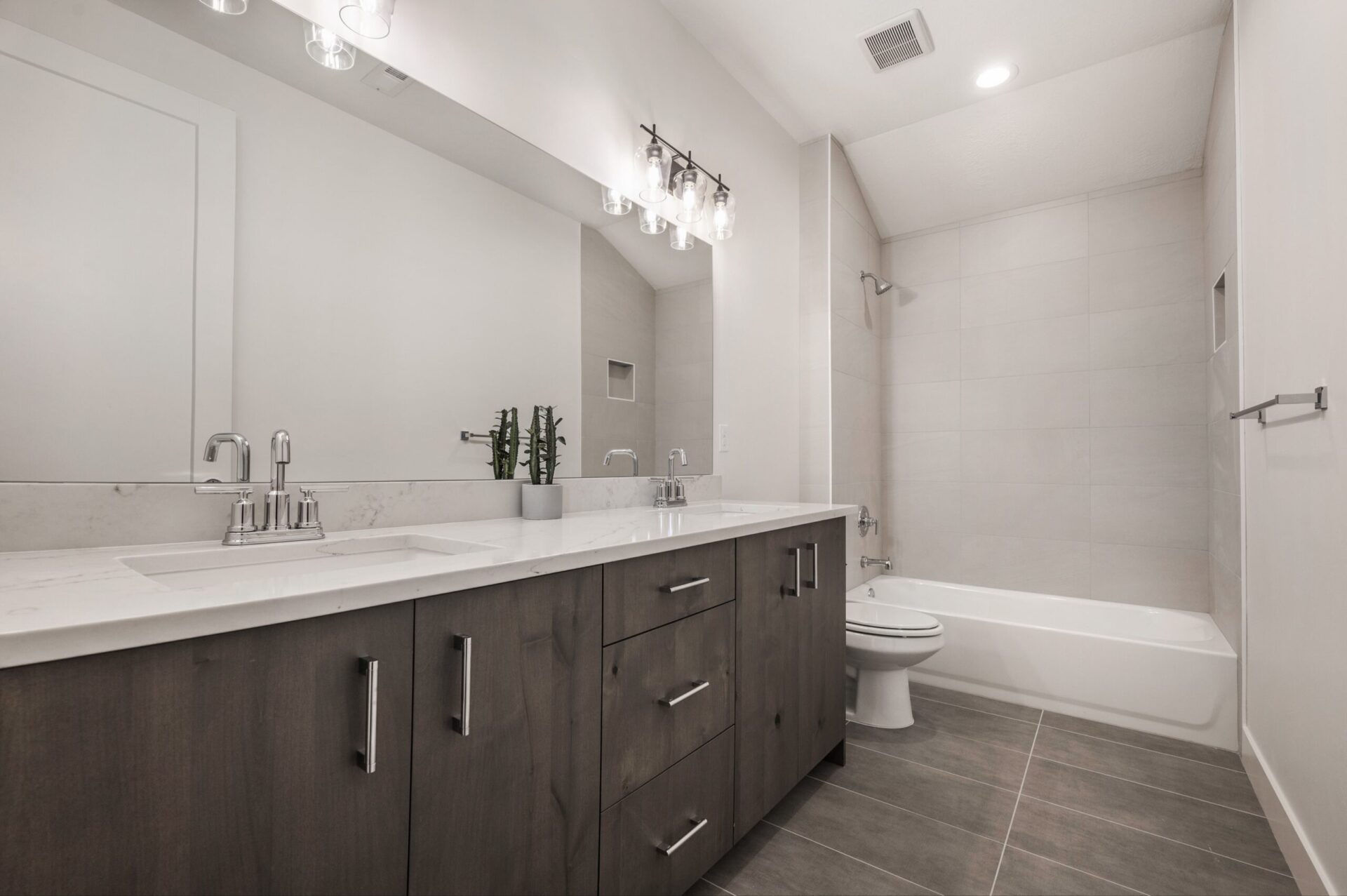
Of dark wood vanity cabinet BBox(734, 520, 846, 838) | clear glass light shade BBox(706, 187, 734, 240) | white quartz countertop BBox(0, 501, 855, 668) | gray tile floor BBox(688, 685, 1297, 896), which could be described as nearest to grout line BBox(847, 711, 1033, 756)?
gray tile floor BBox(688, 685, 1297, 896)

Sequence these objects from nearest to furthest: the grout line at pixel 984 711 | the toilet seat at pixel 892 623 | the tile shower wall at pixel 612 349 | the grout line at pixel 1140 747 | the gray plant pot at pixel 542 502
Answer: the gray plant pot at pixel 542 502, the tile shower wall at pixel 612 349, the grout line at pixel 1140 747, the toilet seat at pixel 892 623, the grout line at pixel 984 711

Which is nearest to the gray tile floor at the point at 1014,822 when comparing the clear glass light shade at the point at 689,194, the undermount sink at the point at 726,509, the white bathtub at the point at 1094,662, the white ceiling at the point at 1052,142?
the white bathtub at the point at 1094,662

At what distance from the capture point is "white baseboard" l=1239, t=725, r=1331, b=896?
128cm

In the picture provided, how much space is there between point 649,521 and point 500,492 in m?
0.37

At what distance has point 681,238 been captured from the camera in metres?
2.18

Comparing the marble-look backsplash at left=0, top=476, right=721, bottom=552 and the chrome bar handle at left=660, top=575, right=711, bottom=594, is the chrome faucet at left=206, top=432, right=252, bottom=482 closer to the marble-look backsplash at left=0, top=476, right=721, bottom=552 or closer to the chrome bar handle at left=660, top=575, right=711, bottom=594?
the marble-look backsplash at left=0, top=476, right=721, bottom=552

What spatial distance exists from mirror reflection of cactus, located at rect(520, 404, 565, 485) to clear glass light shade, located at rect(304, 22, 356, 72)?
815mm

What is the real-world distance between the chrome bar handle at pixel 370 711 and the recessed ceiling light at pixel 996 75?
2.89 m

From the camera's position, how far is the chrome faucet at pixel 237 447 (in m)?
1.01

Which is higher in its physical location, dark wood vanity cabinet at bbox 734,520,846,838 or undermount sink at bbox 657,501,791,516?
undermount sink at bbox 657,501,791,516

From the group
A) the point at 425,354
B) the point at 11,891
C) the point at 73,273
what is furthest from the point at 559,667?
the point at 73,273

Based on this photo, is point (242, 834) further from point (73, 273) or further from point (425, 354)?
point (425, 354)

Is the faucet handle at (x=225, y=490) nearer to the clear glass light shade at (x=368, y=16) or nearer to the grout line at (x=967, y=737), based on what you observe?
the clear glass light shade at (x=368, y=16)

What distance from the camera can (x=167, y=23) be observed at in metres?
1.01
